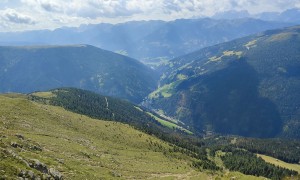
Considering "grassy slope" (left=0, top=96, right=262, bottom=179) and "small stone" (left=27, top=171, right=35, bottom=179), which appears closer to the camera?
"small stone" (left=27, top=171, right=35, bottom=179)

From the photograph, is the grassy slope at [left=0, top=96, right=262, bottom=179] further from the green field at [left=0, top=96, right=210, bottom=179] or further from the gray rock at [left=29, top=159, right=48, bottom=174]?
the gray rock at [left=29, top=159, right=48, bottom=174]

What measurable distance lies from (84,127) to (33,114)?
30605 mm

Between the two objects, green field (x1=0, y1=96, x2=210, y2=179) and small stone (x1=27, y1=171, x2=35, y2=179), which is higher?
small stone (x1=27, y1=171, x2=35, y2=179)

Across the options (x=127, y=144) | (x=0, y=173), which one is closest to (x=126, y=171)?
(x=127, y=144)

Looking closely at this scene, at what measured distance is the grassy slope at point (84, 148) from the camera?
105250 millimetres

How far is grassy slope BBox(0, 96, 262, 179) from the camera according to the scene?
105 meters

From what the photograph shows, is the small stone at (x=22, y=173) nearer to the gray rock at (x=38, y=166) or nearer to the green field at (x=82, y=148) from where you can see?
the gray rock at (x=38, y=166)

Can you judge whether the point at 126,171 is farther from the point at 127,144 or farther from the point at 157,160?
the point at 127,144

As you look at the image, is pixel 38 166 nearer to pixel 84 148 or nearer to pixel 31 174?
pixel 31 174

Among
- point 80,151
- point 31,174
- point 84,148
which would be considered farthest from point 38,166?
point 84,148

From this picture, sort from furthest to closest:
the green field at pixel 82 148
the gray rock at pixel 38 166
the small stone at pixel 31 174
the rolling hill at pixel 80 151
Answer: the green field at pixel 82 148 → the rolling hill at pixel 80 151 → the gray rock at pixel 38 166 → the small stone at pixel 31 174

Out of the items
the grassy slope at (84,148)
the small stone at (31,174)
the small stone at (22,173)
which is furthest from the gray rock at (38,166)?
the grassy slope at (84,148)

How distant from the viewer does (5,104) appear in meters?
166

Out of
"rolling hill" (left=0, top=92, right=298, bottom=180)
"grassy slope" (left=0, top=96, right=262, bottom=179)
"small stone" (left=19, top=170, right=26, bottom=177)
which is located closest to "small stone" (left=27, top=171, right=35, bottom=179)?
"small stone" (left=19, top=170, right=26, bottom=177)
